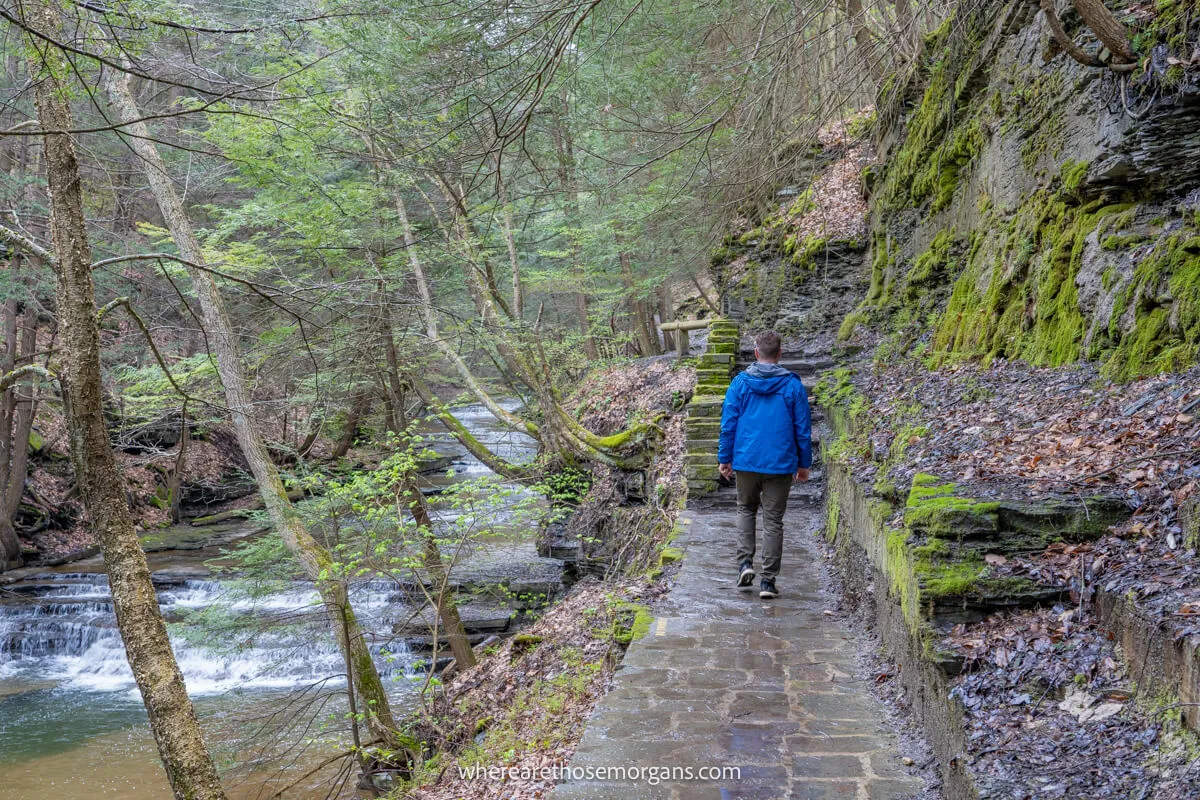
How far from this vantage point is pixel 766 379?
574 centimetres

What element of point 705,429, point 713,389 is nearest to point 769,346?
point 705,429

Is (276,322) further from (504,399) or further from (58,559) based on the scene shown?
(504,399)

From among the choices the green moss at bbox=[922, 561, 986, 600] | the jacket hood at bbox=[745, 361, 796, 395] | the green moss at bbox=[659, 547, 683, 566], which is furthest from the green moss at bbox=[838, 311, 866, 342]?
the green moss at bbox=[922, 561, 986, 600]

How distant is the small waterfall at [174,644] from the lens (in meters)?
12.0

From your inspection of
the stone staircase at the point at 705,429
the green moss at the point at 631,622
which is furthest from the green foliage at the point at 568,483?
the green moss at the point at 631,622

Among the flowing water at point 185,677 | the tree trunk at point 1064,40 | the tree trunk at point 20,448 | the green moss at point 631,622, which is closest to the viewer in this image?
the tree trunk at point 1064,40

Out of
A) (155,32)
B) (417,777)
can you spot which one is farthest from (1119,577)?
(417,777)

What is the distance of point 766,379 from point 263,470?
7006 mm

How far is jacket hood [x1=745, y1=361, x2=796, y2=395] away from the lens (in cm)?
570

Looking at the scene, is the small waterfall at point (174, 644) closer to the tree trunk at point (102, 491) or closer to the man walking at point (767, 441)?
the tree trunk at point (102, 491)

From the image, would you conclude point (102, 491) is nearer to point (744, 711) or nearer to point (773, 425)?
point (744, 711)

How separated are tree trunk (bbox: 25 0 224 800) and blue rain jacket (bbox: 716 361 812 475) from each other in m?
4.49

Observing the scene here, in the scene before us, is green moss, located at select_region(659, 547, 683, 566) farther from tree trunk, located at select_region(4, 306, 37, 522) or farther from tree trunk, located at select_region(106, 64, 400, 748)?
tree trunk, located at select_region(4, 306, 37, 522)

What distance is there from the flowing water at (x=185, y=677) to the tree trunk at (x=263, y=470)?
15.4 inches
